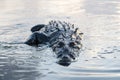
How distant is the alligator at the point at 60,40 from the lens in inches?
285

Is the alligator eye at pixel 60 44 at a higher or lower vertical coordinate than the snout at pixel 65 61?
higher

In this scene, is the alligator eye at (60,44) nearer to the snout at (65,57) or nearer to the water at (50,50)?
the water at (50,50)

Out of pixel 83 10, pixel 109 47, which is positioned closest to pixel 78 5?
pixel 83 10

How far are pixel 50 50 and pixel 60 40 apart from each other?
325 mm

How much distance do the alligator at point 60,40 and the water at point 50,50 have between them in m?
0.16

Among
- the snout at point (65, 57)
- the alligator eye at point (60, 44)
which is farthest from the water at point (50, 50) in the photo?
the alligator eye at point (60, 44)

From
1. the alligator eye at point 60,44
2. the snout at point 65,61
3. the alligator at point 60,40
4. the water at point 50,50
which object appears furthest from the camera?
the alligator eye at point 60,44

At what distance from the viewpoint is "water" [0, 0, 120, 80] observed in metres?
6.20

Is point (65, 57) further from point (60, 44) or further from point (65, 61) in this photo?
point (60, 44)

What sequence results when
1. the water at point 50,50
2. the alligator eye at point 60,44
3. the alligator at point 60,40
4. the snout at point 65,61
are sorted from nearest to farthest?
1. the water at point 50,50
2. the snout at point 65,61
3. the alligator at point 60,40
4. the alligator eye at point 60,44

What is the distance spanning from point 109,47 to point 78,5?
6.74 metres

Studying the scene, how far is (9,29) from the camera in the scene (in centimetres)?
1028

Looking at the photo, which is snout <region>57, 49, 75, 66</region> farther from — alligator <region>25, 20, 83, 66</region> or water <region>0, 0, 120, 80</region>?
water <region>0, 0, 120, 80</region>

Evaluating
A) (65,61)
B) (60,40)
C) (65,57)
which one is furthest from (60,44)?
(65,61)
